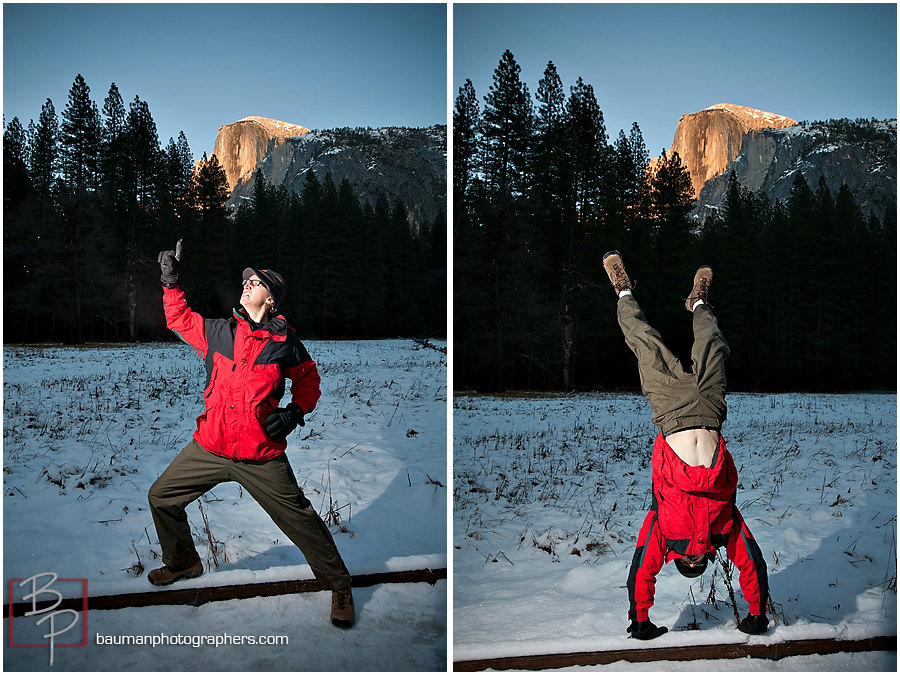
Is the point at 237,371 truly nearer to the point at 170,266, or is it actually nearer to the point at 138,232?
the point at 170,266

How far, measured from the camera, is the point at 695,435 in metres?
2.21

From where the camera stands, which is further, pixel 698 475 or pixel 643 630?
pixel 643 630

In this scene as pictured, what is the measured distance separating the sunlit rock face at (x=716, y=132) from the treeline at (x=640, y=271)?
78cm

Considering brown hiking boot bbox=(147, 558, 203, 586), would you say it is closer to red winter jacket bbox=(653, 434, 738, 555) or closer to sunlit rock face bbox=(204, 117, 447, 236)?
red winter jacket bbox=(653, 434, 738, 555)

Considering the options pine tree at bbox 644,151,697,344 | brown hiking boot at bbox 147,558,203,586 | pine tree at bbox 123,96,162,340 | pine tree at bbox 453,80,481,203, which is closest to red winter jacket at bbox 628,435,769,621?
brown hiking boot at bbox 147,558,203,586

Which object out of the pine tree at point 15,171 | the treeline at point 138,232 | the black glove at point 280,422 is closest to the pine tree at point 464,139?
the treeline at point 138,232

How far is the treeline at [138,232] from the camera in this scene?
17.1 feet

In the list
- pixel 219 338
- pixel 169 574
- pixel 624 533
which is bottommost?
pixel 624 533

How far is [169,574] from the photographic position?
2.79 meters

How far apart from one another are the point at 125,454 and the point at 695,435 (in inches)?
168

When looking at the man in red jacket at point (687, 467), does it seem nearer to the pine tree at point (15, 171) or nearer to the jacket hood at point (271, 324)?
the jacket hood at point (271, 324)

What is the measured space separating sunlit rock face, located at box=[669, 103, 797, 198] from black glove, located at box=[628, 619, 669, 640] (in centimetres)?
432

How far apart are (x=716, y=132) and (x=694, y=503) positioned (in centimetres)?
502

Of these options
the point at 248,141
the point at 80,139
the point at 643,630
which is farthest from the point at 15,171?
the point at 643,630
